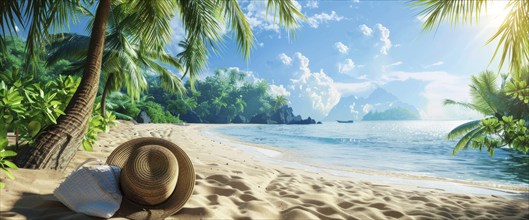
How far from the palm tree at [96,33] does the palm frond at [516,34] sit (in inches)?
100

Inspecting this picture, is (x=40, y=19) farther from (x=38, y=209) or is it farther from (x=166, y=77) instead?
(x=166, y=77)

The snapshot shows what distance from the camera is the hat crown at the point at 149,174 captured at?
2.32 metres

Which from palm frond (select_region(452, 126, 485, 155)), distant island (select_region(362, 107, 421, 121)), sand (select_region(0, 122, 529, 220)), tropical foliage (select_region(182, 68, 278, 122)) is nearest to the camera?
sand (select_region(0, 122, 529, 220))

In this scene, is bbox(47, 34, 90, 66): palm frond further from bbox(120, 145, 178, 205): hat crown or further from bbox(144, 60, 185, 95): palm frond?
bbox(120, 145, 178, 205): hat crown

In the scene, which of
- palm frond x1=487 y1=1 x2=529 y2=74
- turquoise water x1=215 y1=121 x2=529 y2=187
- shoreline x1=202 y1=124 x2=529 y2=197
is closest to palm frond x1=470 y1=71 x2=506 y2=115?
turquoise water x1=215 y1=121 x2=529 y2=187

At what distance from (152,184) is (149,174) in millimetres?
74

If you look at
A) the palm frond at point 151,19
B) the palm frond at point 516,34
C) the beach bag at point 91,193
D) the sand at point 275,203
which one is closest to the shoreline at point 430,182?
the sand at point 275,203

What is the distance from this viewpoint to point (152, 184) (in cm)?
232

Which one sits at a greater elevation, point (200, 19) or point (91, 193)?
point (200, 19)

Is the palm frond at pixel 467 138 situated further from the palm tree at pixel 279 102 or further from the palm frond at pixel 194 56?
the palm tree at pixel 279 102

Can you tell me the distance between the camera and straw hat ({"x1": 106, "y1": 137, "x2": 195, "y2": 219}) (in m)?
2.33

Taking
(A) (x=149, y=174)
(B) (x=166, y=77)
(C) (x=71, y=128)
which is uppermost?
(B) (x=166, y=77)

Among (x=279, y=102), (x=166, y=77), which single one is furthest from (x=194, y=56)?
(x=279, y=102)

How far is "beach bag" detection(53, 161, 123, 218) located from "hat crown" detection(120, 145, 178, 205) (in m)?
0.11
